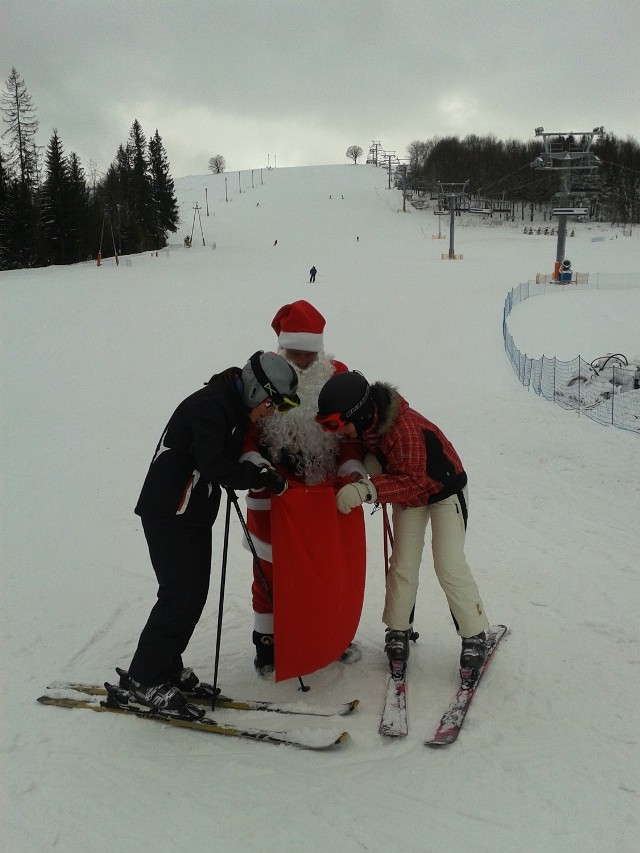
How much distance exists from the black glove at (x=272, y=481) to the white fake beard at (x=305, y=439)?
0.33 meters

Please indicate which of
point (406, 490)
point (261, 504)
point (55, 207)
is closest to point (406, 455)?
point (406, 490)

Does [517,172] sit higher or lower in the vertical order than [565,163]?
higher

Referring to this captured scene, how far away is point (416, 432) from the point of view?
12.2 feet

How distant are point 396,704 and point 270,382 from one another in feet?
6.37

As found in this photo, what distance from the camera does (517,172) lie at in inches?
3142

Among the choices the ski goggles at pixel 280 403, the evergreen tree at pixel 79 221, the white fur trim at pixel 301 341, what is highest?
the evergreen tree at pixel 79 221

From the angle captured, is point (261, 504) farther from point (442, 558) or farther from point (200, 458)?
point (442, 558)

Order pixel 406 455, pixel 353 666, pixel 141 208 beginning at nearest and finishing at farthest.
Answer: pixel 406 455 → pixel 353 666 → pixel 141 208

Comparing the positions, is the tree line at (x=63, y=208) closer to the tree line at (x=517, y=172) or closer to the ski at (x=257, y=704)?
the tree line at (x=517, y=172)

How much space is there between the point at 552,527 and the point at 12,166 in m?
52.9

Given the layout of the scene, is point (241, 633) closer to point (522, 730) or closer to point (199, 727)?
point (199, 727)

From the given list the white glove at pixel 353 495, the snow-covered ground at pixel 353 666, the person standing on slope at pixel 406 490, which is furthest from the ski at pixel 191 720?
the white glove at pixel 353 495

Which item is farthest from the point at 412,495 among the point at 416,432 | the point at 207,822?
the point at 207,822

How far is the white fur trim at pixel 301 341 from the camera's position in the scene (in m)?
4.12
